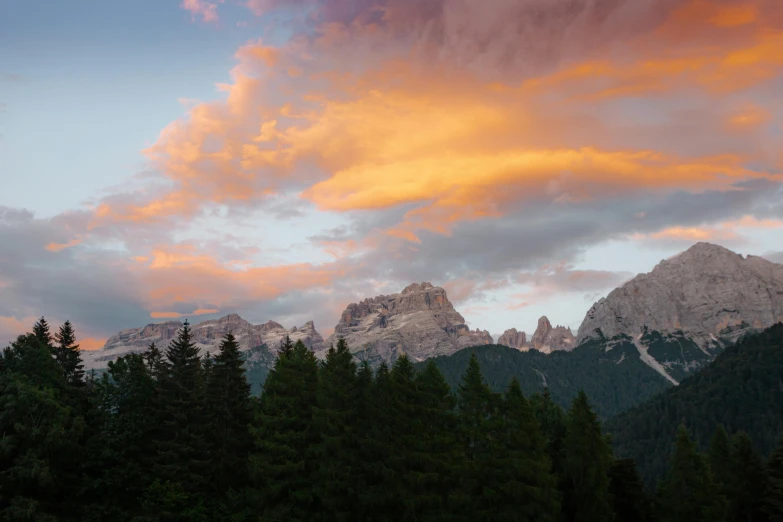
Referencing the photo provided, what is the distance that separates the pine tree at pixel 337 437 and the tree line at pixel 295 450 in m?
0.14

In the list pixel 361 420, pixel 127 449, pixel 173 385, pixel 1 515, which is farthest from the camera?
pixel 173 385

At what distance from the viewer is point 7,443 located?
55.5m

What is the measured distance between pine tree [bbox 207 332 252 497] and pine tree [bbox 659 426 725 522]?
49704mm

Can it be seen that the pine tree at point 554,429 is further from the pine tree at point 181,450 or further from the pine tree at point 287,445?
the pine tree at point 181,450

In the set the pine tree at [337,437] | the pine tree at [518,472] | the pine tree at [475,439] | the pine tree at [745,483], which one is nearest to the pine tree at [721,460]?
the pine tree at [745,483]

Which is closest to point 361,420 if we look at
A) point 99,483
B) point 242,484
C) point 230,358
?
point 242,484

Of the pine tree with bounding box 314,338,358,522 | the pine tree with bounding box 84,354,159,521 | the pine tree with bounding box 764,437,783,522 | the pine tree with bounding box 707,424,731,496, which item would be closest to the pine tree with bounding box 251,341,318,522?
the pine tree with bounding box 314,338,358,522

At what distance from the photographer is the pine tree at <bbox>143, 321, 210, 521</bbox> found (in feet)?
Answer: 194

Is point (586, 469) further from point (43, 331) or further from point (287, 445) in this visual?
point (43, 331)

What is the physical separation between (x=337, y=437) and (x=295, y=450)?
5079mm

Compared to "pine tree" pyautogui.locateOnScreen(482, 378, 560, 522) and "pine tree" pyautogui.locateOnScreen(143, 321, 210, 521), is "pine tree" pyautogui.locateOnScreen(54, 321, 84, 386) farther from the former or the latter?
"pine tree" pyautogui.locateOnScreen(482, 378, 560, 522)

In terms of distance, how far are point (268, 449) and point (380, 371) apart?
13242mm

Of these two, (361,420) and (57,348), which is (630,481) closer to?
(361,420)

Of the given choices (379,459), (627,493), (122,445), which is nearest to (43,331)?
(122,445)
